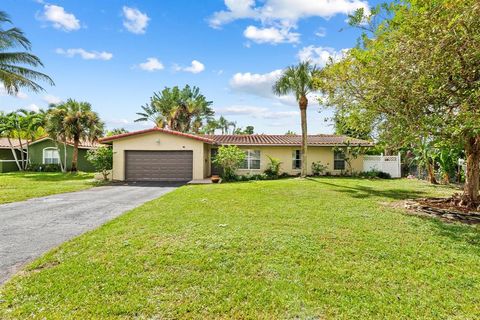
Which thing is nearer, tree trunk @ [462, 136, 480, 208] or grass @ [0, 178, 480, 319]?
grass @ [0, 178, 480, 319]

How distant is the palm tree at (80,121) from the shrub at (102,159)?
6581 mm

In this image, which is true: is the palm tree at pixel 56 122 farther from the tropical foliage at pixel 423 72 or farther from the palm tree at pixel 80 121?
the tropical foliage at pixel 423 72

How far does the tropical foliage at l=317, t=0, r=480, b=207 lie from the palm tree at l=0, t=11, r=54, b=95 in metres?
18.8

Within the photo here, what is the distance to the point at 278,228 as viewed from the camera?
6352 mm

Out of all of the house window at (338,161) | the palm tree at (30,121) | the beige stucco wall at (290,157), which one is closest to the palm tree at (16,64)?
the palm tree at (30,121)

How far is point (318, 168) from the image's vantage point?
21.2m

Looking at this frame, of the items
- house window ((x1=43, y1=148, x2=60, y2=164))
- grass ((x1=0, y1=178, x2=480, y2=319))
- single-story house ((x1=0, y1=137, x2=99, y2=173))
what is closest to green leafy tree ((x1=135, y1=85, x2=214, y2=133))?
single-story house ((x1=0, y1=137, x2=99, y2=173))

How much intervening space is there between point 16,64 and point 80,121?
20.4 feet

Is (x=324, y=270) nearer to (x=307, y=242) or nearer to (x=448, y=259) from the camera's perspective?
(x=307, y=242)

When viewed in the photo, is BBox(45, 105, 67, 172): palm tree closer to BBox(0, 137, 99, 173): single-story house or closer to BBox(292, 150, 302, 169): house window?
BBox(0, 137, 99, 173): single-story house

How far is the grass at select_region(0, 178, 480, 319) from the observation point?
316cm

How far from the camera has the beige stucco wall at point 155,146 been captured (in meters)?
18.7

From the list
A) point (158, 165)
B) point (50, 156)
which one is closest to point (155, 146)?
point (158, 165)

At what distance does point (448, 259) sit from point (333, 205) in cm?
464
